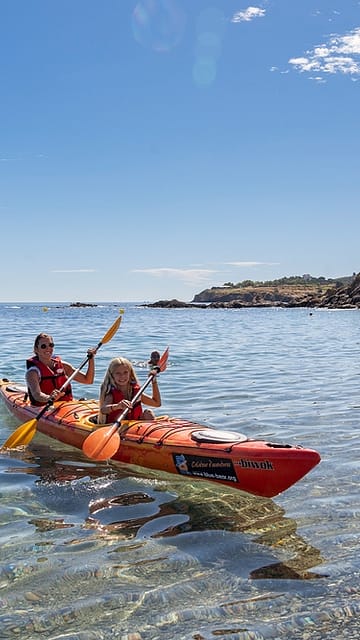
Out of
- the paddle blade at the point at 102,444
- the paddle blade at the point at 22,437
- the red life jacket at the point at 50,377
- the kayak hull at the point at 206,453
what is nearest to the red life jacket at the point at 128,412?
the kayak hull at the point at 206,453

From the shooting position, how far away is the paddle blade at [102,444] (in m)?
6.50

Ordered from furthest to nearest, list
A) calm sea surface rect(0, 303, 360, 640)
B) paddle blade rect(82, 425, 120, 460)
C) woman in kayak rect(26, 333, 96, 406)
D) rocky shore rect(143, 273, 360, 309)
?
rocky shore rect(143, 273, 360, 309), woman in kayak rect(26, 333, 96, 406), paddle blade rect(82, 425, 120, 460), calm sea surface rect(0, 303, 360, 640)

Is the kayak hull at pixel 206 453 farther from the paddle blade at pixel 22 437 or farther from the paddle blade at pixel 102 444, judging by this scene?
the paddle blade at pixel 22 437

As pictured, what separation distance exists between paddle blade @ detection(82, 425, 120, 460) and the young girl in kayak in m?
0.44

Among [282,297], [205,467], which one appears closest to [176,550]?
[205,467]

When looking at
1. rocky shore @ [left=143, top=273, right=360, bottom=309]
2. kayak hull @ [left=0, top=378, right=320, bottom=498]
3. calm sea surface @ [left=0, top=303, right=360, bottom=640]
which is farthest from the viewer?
rocky shore @ [left=143, top=273, right=360, bottom=309]

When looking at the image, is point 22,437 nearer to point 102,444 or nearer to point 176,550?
point 102,444

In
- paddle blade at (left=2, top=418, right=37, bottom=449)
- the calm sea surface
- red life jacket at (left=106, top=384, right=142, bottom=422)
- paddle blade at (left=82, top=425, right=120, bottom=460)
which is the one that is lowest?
the calm sea surface

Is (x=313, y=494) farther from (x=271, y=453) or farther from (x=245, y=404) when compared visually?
(x=245, y=404)

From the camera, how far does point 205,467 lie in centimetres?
598

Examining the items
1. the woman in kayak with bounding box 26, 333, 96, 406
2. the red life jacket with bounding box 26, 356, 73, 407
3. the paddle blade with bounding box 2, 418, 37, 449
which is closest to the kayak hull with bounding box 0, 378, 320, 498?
the paddle blade with bounding box 2, 418, 37, 449

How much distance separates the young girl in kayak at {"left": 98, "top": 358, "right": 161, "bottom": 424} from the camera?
23.8ft

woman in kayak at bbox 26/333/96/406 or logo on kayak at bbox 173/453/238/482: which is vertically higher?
woman in kayak at bbox 26/333/96/406

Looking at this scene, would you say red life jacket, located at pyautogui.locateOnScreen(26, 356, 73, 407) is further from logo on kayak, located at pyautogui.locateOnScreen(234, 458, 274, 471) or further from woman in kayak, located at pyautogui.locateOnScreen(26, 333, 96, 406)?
logo on kayak, located at pyautogui.locateOnScreen(234, 458, 274, 471)
